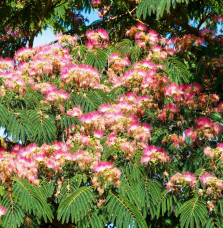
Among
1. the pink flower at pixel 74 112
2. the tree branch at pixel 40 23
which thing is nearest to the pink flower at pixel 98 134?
the pink flower at pixel 74 112

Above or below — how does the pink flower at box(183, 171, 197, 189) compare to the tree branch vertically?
below

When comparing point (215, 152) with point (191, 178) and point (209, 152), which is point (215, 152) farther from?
point (191, 178)

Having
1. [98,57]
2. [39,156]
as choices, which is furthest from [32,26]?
[39,156]

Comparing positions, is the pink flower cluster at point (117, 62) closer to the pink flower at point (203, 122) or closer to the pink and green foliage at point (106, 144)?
the pink and green foliage at point (106, 144)

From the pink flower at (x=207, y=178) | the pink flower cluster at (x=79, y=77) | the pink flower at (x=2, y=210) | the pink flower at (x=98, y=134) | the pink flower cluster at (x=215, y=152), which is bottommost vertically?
the pink flower at (x=2, y=210)

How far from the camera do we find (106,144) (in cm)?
438

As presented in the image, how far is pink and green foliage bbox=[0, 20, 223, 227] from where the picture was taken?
12.3 feet

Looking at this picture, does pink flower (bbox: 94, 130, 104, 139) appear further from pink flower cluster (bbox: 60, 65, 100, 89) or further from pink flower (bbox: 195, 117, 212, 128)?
pink flower (bbox: 195, 117, 212, 128)

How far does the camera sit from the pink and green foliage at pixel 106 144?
3.75 metres

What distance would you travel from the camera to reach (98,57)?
5.61m

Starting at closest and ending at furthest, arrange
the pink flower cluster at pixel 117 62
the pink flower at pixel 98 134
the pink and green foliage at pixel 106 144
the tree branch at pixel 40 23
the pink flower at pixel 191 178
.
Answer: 1. the pink and green foliage at pixel 106 144
2. the pink flower at pixel 191 178
3. the pink flower at pixel 98 134
4. the pink flower cluster at pixel 117 62
5. the tree branch at pixel 40 23

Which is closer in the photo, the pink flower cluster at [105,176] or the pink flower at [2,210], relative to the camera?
the pink flower at [2,210]

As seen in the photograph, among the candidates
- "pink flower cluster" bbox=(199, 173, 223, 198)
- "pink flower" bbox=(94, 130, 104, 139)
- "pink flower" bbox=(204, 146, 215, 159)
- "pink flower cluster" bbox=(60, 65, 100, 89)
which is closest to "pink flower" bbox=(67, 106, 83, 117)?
"pink flower" bbox=(94, 130, 104, 139)

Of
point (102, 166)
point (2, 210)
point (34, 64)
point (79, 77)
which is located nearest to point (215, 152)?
point (102, 166)
